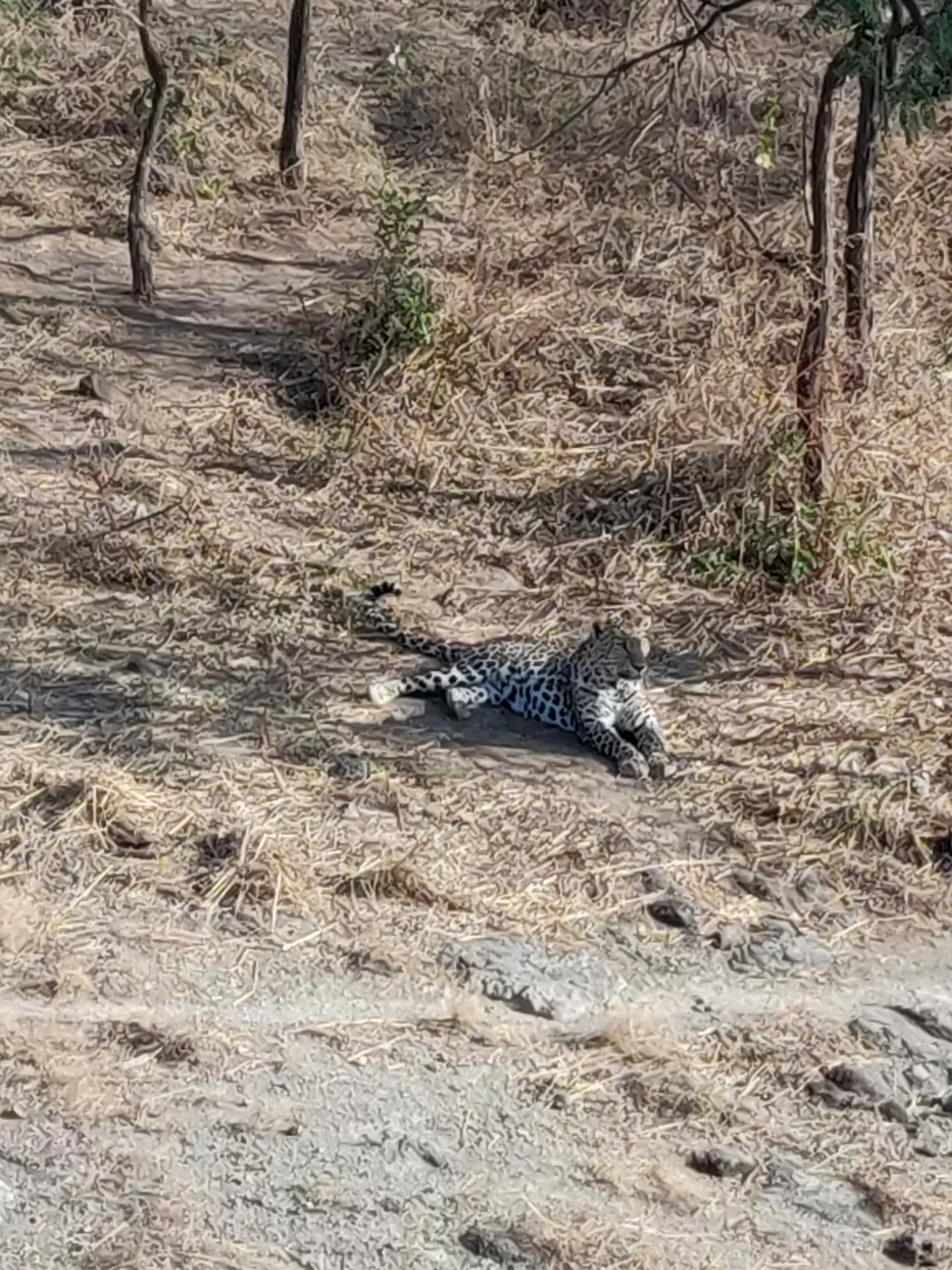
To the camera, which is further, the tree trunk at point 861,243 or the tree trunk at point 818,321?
the tree trunk at point 861,243

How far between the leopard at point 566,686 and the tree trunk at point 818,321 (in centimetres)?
133

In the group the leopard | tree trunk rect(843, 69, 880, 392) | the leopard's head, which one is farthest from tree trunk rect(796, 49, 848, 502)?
the leopard's head

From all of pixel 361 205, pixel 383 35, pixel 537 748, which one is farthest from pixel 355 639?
pixel 383 35

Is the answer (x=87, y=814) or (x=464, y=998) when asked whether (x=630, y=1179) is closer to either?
(x=464, y=998)

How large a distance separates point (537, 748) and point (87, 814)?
1786 millimetres

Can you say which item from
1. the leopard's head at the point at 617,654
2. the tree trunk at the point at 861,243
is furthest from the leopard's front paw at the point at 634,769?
the tree trunk at the point at 861,243

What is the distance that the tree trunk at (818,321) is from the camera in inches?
366

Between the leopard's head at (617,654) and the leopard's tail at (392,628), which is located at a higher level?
the leopard's head at (617,654)

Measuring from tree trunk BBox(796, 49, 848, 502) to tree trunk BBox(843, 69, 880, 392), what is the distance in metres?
0.22

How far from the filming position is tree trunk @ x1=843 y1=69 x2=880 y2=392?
955 cm

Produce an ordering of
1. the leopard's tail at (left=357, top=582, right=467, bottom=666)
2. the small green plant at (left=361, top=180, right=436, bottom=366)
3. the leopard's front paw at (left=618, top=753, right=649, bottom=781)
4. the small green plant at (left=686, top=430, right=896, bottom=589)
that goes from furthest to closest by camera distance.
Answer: the small green plant at (left=361, top=180, right=436, bottom=366)
the small green plant at (left=686, top=430, right=896, bottom=589)
the leopard's tail at (left=357, top=582, right=467, bottom=666)
the leopard's front paw at (left=618, top=753, right=649, bottom=781)

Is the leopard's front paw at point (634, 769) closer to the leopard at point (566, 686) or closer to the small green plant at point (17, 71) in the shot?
the leopard at point (566, 686)

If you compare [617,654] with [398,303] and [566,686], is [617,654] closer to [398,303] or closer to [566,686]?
[566,686]

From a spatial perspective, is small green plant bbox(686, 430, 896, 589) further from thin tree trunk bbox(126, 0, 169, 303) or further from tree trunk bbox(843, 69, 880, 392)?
thin tree trunk bbox(126, 0, 169, 303)
